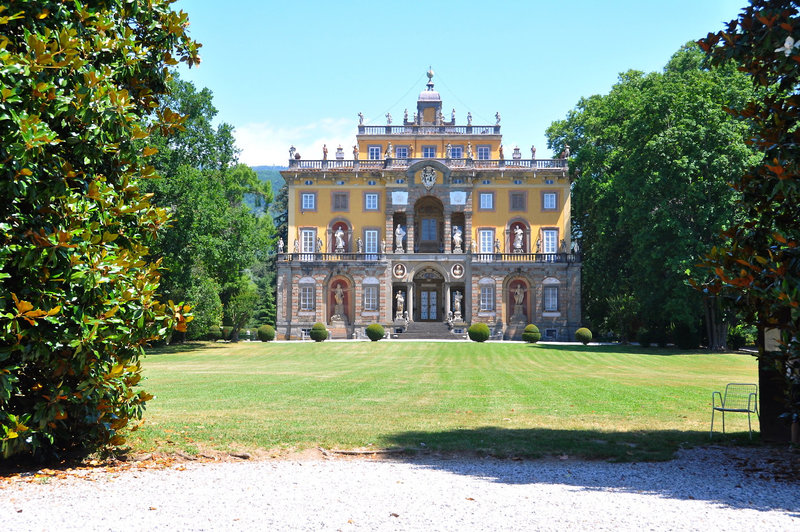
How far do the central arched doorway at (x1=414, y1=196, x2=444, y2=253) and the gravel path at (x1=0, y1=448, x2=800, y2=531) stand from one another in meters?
43.8

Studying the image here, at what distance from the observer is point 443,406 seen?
13594 mm

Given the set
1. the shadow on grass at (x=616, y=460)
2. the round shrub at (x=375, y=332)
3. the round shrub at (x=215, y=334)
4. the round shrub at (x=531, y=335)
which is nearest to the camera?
the shadow on grass at (x=616, y=460)

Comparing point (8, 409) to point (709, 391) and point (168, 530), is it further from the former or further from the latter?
point (709, 391)

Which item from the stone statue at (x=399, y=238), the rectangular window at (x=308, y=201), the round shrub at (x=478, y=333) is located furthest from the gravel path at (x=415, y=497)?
the rectangular window at (x=308, y=201)

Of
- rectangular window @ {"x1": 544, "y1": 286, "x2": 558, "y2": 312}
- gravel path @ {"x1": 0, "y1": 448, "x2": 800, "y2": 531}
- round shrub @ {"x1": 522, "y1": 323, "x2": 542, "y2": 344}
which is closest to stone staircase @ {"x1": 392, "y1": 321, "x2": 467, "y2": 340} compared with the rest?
round shrub @ {"x1": 522, "y1": 323, "x2": 542, "y2": 344}

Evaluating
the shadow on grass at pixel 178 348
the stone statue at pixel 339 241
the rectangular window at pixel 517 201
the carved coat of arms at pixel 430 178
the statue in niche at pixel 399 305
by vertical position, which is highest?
the carved coat of arms at pixel 430 178

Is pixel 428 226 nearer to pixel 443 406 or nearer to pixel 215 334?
pixel 215 334

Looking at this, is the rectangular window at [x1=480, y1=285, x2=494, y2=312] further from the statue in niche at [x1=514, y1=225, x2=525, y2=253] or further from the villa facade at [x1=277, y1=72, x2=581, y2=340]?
the statue in niche at [x1=514, y1=225, x2=525, y2=253]

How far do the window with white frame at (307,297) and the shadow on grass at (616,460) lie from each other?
1501 inches

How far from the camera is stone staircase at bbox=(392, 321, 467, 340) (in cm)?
4581

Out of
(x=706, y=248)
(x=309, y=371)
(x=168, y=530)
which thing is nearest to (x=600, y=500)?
(x=168, y=530)

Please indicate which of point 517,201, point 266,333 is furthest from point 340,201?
point 517,201

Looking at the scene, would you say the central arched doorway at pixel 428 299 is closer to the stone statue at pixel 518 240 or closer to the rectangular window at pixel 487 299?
the rectangular window at pixel 487 299

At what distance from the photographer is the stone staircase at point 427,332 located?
4581 cm
